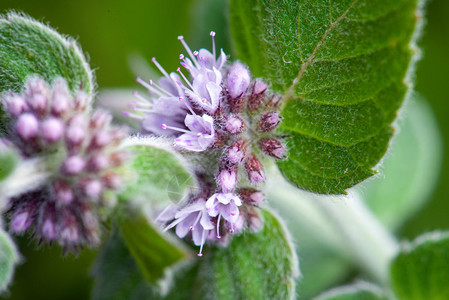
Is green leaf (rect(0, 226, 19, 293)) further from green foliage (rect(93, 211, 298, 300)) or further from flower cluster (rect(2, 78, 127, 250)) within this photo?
green foliage (rect(93, 211, 298, 300))

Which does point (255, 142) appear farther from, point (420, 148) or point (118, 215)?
point (420, 148)

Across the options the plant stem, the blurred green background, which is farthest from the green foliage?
the blurred green background

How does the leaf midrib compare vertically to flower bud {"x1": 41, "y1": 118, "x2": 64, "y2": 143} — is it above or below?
above

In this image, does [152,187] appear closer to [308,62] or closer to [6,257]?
[6,257]

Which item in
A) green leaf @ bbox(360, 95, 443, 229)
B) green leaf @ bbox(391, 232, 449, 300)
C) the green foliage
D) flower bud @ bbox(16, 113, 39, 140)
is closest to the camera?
flower bud @ bbox(16, 113, 39, 140)

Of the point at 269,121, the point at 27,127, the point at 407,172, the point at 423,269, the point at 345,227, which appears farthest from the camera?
the point at 407,172

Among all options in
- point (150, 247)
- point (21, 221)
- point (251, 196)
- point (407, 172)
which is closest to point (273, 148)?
point (251, 196)
